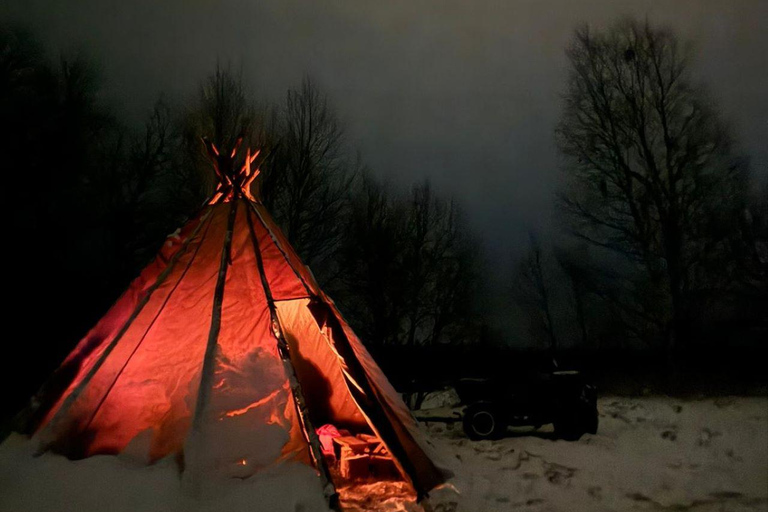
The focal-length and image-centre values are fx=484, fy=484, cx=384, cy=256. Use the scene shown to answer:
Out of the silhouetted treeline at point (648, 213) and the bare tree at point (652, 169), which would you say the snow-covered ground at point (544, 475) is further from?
the bare tree at point (652, 169)

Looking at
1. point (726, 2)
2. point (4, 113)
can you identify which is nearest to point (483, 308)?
point (726, 2)

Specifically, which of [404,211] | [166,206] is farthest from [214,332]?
[404,211]

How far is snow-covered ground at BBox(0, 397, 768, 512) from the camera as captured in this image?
2273mm

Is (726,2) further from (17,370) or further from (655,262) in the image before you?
(17,370)

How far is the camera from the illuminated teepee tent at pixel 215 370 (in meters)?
2.50

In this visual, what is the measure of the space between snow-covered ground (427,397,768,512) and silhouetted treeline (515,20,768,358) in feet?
3.73

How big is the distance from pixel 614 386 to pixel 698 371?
0.90 m

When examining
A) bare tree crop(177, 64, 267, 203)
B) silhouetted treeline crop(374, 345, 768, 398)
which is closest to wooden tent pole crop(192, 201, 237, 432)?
silhouetted treeline crop(374, 345, 768, 398)

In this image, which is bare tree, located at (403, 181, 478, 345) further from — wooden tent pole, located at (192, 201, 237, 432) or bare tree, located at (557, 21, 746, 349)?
wooden tent pole, located at (192, 201, 237, 432)

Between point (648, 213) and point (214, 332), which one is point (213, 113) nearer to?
point (214, 332)

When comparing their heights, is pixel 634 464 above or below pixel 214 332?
below

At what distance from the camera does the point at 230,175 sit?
3656mm

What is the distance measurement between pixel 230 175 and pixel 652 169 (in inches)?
196

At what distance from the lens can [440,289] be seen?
714cm
